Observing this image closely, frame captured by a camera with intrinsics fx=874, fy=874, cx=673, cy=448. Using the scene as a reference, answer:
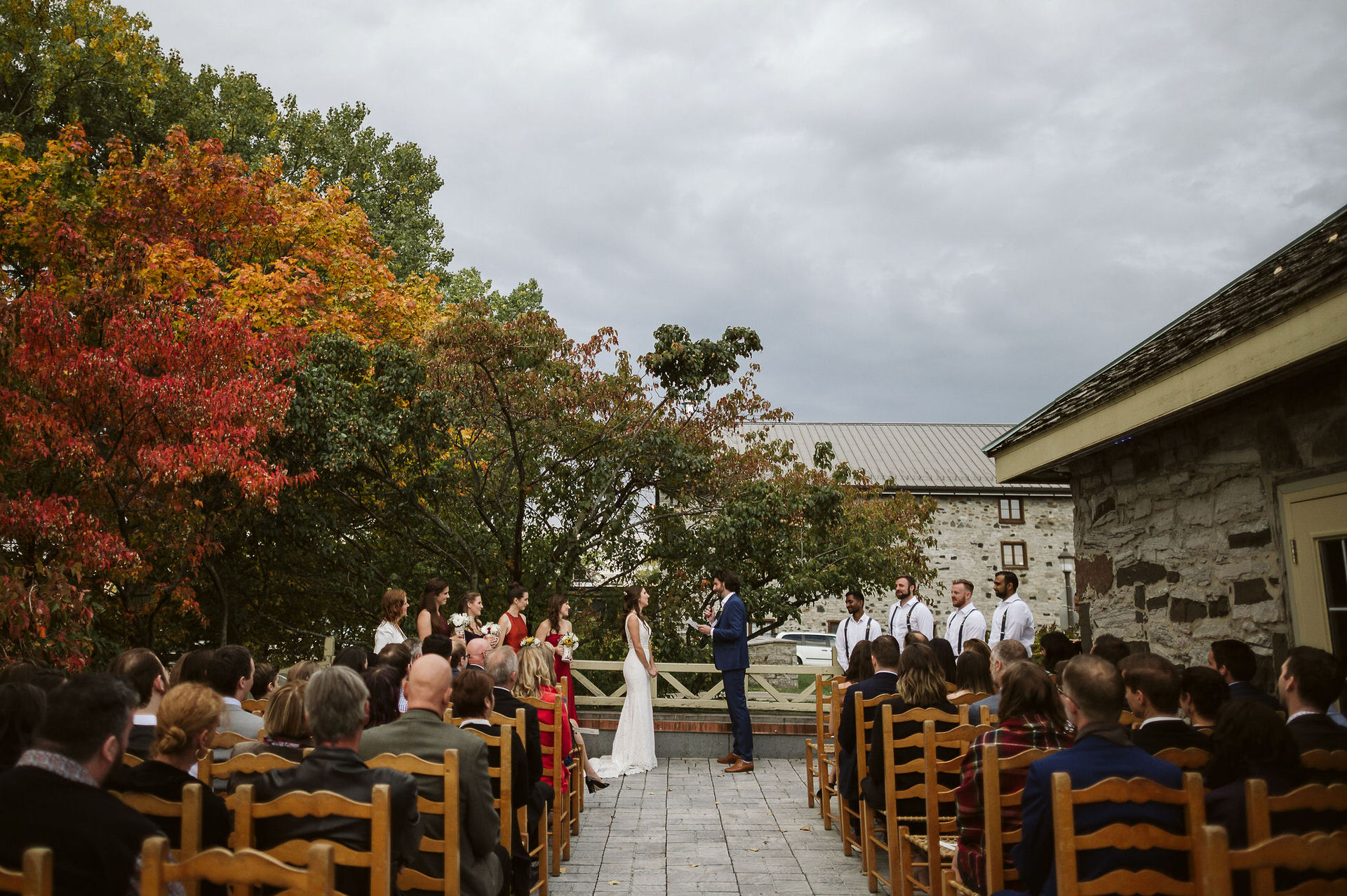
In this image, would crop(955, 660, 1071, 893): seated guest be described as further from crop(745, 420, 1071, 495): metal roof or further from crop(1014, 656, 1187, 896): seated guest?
crop(745, 420, 1071, 495): metal roof

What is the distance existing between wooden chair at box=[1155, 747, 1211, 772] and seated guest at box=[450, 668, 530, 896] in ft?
9.11

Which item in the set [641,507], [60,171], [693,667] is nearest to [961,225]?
[641,507]

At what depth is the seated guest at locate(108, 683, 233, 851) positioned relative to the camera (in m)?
2.75

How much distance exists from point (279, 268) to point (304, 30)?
3.43 m

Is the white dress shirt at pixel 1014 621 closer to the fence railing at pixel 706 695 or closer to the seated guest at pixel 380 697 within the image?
the fence railing at pixel 706 695

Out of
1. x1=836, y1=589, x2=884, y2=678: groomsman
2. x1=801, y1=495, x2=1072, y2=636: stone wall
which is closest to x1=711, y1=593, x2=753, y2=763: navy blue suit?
x1=836, y1=589, x2=884, y2=678: groomsman

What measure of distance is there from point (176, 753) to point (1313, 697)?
13.2ft

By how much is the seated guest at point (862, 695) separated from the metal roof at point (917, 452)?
943 inches

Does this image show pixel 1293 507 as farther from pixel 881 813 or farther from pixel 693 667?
pixel 693 667

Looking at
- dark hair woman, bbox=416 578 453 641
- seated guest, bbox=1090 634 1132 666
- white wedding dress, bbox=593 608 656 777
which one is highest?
dark hair woman, bbox=416 578 453 641

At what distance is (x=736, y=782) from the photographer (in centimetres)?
866

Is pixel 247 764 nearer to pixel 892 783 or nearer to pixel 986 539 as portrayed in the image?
pixel 892 783

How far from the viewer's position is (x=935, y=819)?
13.2ft

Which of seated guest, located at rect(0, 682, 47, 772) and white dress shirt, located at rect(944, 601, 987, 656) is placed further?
white dress shirt, located at rect(944, 601, 987, 656)
